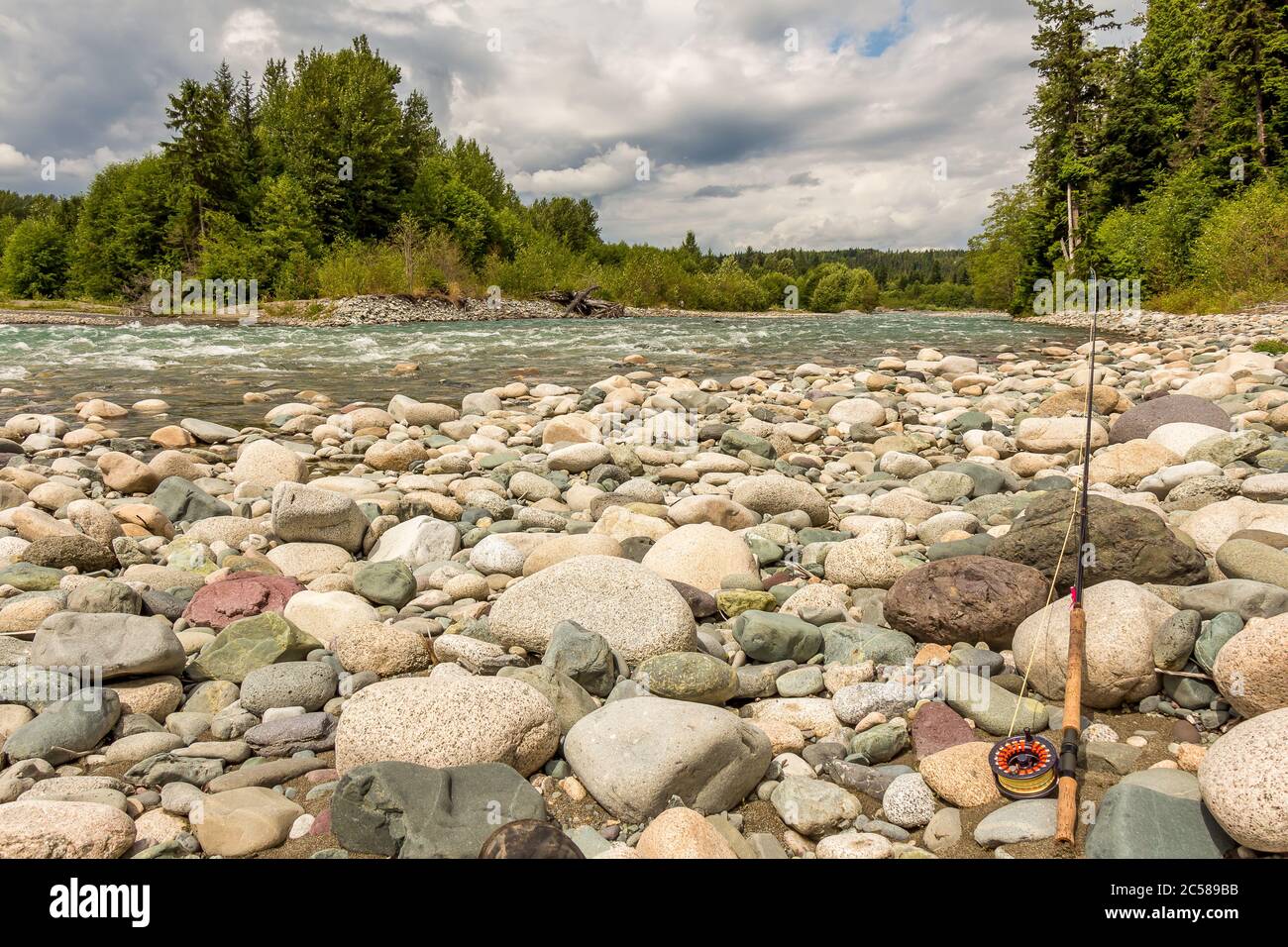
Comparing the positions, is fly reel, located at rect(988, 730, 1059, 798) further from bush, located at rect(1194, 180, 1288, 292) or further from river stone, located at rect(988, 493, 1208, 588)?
bush, located at rect(1194, 180, 1288, 292)

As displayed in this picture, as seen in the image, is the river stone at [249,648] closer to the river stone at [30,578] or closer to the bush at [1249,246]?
the river stone at [30,578]

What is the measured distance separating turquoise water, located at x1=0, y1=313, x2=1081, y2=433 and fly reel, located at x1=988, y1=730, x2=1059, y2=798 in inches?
377

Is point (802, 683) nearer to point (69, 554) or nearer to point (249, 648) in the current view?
point (249, 648)

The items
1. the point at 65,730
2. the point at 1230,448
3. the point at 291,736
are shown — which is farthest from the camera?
the point at 1230,448

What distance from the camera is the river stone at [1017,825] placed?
2.21 meters

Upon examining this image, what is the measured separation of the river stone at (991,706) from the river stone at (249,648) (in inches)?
112

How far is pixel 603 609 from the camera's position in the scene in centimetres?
350

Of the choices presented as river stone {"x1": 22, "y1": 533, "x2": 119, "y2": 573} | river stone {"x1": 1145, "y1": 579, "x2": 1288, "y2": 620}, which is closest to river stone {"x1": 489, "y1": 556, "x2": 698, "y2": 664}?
river stone {"x1": 1145, "y1": 579, "x2": 1288, "y2": 620}

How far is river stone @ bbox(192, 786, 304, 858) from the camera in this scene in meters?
2.21

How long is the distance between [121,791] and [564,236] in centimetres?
7395

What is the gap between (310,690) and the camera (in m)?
3.04

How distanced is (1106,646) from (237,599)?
4.04 metres

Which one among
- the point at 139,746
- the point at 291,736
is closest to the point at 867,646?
the point at 291,736

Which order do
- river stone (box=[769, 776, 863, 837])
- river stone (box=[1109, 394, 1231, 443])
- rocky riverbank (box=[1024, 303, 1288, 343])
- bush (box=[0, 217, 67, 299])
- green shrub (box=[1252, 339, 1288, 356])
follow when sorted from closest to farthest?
river stone (box=[769, 776, 863, 837]) → river stone (box=[1109, 394, 1231, 443]) → green shrub (box=[1252, 339, 1288, 356]) → rocky riverbank (box=[1024, 303, 1288, 343]) → bush (box=[0, 217, 67, 299])
